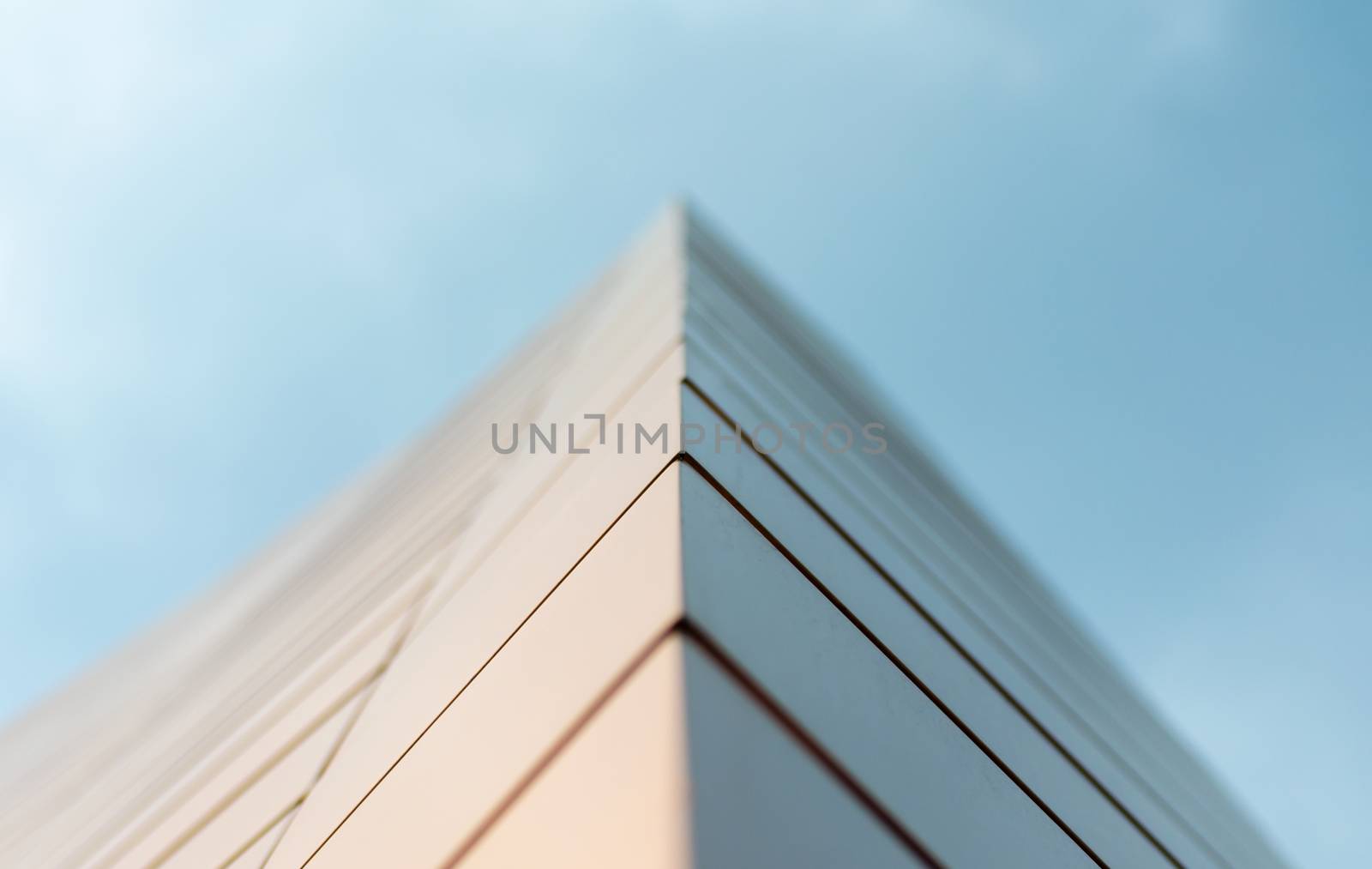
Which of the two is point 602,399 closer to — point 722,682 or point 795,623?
point 795,623

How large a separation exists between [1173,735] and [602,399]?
29.9 ft

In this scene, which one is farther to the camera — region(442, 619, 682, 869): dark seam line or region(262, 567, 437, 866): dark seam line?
region(262, 567, 437, 866): dark seam line

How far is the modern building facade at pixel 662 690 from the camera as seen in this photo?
4.16 feet

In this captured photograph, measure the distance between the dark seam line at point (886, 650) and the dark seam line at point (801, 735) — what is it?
0.49 metres

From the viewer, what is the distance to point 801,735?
136cm

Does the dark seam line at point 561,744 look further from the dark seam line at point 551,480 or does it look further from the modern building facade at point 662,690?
the dark seam line at point 551,480

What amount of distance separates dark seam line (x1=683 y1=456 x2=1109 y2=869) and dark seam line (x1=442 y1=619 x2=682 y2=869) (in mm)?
495

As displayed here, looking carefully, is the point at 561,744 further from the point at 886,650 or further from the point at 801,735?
the point at 886,650

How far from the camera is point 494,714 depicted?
1617mm

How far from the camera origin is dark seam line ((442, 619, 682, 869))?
135 centimetres

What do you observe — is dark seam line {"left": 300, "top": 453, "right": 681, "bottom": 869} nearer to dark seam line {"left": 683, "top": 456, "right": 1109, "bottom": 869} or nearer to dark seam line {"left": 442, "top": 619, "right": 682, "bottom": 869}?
dark seam line {"left": 683, "top": 456, "right": 1109, "bottom": 869}

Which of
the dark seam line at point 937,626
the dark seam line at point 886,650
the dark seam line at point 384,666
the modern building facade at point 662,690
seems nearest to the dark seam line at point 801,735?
the modern building facade at point 662,690

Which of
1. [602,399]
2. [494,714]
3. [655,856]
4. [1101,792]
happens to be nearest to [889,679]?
[494,714]

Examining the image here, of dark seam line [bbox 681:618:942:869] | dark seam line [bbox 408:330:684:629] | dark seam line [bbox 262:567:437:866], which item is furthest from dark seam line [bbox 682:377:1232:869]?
dark seam line [bbox 262:567:437:866]
